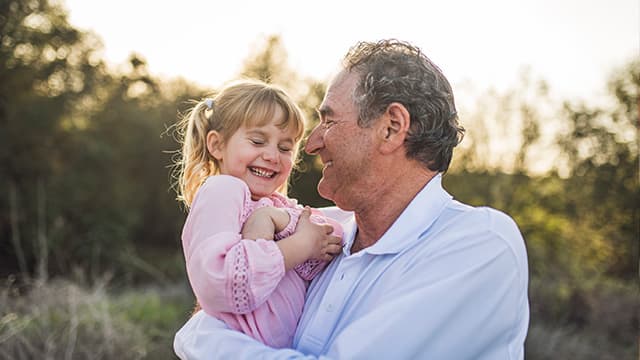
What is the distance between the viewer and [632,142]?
14031mm

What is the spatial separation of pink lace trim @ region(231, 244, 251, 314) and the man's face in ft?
1.59

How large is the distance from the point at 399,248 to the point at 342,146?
441 millimetres

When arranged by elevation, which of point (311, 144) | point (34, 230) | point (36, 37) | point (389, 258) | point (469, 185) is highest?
point (311, 144)

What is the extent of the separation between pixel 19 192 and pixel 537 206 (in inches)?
371

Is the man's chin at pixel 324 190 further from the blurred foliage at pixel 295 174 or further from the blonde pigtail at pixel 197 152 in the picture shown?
the blurred foliage at pixel 295 174

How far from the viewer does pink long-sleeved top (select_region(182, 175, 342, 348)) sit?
2.30m

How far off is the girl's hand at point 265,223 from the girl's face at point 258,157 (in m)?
0.21

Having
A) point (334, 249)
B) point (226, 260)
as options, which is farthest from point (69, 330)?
point (226, 260)

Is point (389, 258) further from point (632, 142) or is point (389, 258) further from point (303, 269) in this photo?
point (632, 142)

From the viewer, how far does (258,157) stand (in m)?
2.71

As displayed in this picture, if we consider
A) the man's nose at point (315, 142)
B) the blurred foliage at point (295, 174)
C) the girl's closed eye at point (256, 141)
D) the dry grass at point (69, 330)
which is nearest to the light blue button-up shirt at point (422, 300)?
the man's nose at point (315, 142)

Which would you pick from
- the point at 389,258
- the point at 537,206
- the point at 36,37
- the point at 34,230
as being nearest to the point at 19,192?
the point at 34,230

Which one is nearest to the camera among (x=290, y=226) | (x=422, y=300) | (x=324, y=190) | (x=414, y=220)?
(x=422, y=300)

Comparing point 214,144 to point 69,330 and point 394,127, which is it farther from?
point 69,330
